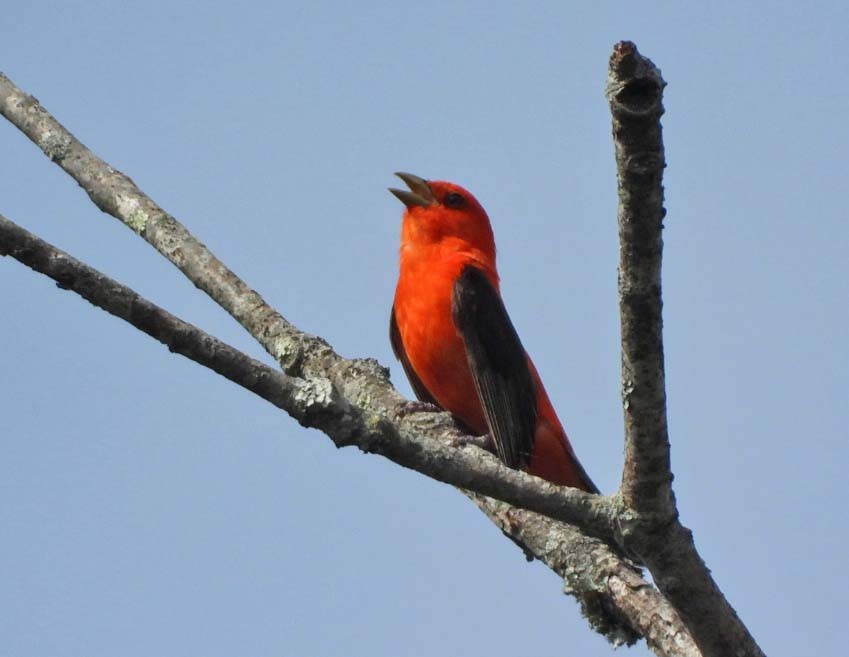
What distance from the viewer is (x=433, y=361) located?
810 centimetres

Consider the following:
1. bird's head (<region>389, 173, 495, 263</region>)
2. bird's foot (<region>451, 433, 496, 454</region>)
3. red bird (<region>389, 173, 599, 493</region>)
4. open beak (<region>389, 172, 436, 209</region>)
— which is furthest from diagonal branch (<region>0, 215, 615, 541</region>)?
open beak (<region>389, 172, 436, 209</region>)

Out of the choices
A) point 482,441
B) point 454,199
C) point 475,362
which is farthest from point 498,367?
point 454,199

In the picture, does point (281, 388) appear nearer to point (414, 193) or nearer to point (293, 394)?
point (293, 394)

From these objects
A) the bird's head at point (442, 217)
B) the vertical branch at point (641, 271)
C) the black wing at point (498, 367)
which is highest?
Result: the bird's head at point (442, 217)

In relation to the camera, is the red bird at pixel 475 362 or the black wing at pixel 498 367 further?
the red bird at pixel 475 362

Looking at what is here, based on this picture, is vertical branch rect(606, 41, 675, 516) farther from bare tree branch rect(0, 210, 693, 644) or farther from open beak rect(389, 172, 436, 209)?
open beak rect(389, 172, 436, 209)

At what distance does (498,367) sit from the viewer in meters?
7.95

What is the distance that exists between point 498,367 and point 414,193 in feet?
6.32

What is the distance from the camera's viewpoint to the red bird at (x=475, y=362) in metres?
7.84

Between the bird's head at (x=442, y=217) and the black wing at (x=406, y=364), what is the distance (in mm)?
646

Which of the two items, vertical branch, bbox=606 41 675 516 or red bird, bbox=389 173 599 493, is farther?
red bird, bbox=389 173 599 493

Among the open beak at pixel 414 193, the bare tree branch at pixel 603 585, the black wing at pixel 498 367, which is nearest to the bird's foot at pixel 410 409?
the black wing at pixel 498 367

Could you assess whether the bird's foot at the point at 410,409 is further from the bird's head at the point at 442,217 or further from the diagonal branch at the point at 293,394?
the diagonal branch at the point at 293,394

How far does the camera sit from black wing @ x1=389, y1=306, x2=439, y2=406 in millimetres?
8438
